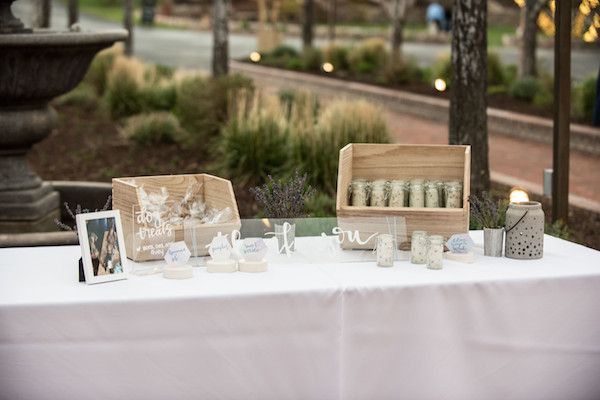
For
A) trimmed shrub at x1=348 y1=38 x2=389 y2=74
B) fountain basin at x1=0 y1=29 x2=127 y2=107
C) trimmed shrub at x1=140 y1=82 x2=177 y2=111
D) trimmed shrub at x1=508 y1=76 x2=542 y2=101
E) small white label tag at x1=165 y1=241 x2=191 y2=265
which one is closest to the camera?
small white label tag at x1=165 y1=241 x2=191 y2=265

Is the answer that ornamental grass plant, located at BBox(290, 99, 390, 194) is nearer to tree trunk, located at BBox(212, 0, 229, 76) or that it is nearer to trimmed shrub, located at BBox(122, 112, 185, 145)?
trimmed shrub, located at BBox(122, 112, 185, 145)

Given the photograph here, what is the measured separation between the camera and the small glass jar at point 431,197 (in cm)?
471

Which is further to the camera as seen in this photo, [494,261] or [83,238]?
[494,261]

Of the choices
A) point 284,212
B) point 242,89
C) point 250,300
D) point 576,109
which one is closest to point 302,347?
point 250,300

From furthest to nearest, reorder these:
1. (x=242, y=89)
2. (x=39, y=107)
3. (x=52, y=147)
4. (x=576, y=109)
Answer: (x=576, y=109)
(x=52, y=147)
(x=242, y=89)
(x=39, y=107)

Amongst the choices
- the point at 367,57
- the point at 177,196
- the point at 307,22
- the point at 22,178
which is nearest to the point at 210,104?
the point at 22,178

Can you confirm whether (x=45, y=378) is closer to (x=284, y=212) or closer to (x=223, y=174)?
(x=284, y=212)

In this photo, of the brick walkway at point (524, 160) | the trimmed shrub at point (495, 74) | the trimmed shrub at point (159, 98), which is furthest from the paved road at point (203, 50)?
the trimmed shrub at point (159, 98)

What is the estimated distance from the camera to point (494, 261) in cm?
448

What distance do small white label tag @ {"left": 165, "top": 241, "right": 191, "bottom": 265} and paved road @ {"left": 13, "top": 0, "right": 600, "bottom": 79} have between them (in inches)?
623

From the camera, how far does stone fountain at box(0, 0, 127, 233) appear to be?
7.25 m

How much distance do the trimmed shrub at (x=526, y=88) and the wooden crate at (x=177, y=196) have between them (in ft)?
41.0

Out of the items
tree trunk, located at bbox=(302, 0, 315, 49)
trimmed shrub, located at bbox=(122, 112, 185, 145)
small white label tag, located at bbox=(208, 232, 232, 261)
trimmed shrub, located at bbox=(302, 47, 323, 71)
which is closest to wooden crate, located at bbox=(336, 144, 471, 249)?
small white label tag, located at bbox=(208, 232, 232, 261)

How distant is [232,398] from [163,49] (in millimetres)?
29421
